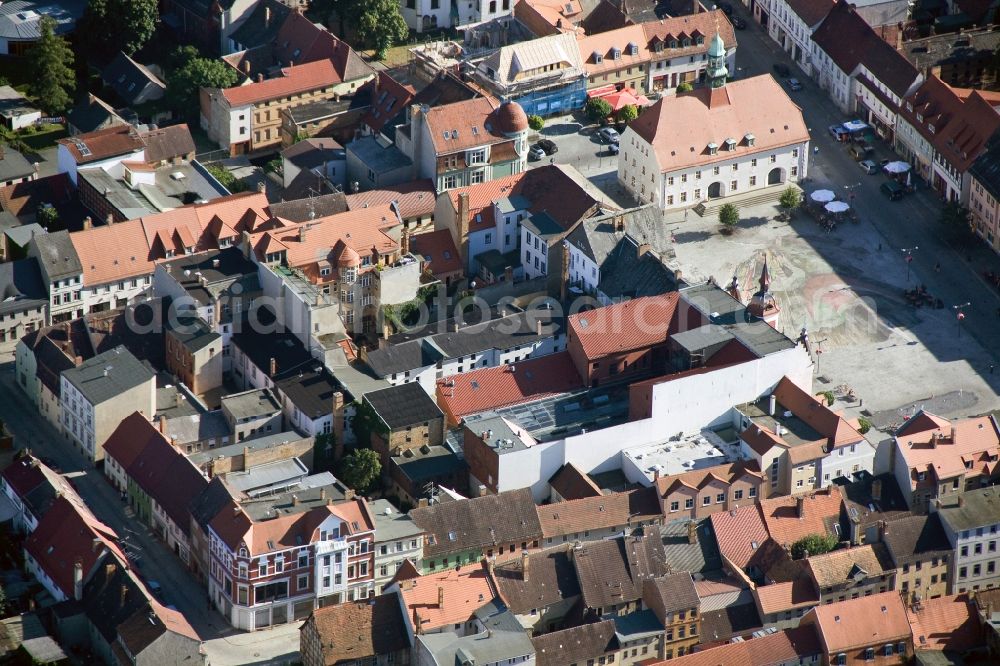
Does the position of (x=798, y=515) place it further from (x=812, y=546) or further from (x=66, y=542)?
(x=66, y=542)

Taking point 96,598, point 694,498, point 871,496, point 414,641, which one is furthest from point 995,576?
point 96,598

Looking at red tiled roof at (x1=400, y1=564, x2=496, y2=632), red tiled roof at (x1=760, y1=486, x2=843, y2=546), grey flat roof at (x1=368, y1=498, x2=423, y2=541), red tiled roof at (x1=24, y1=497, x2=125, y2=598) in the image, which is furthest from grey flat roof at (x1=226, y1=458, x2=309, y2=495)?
red tiled roof at (x1=760, y1=486, x2=843, y2=546)

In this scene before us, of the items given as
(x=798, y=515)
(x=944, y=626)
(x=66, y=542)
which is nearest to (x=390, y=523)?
(x=66, y=542)

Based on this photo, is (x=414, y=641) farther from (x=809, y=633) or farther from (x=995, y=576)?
(x=995, y=576)

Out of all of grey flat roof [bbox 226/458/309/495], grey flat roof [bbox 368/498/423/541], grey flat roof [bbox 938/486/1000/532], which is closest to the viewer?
grey flat roof [bbox 368/498/423/541]

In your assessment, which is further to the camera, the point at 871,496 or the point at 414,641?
the point at 871,496

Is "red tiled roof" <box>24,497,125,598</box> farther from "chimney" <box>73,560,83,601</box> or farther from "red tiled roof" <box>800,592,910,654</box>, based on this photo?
"red tiled roof" <box>800,592,910,654</box>
